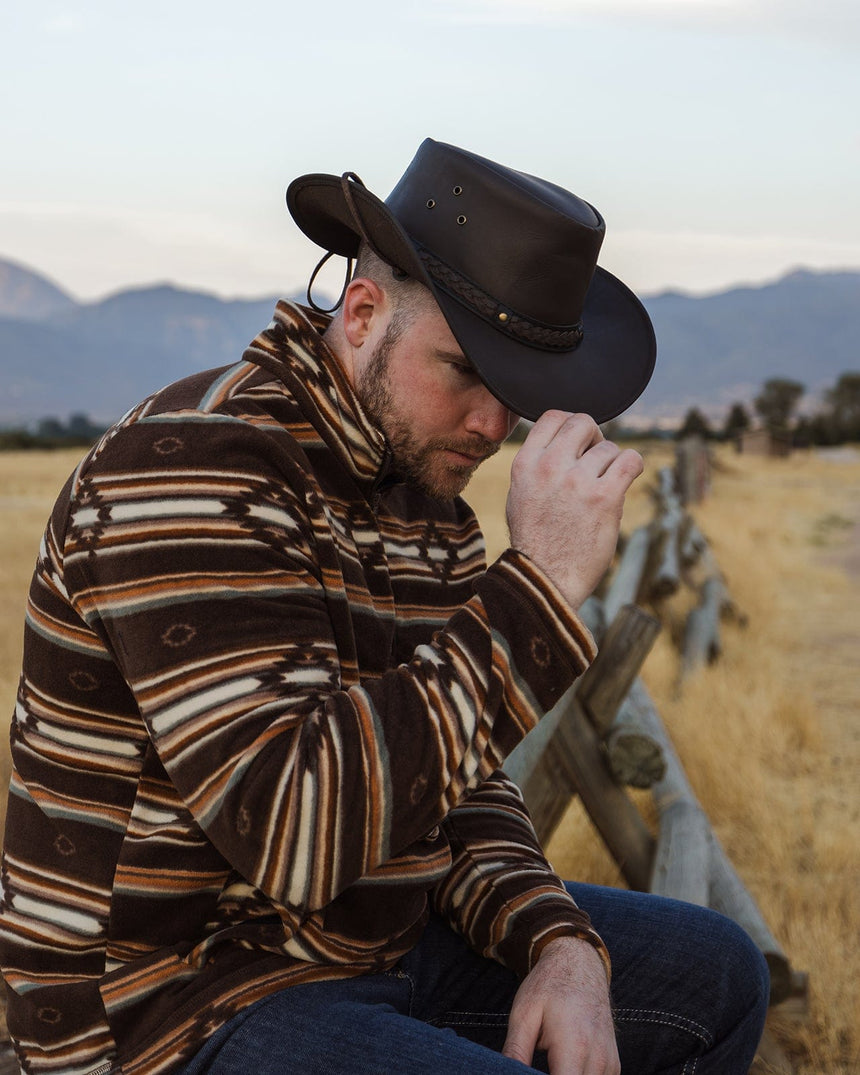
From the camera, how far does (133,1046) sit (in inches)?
60.1

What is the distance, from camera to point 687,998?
1878 mm

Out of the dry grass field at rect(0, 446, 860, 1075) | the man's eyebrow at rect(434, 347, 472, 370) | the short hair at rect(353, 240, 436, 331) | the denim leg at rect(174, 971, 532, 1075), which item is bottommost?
the dry grass field at rect(0, 446, 860, 1075)

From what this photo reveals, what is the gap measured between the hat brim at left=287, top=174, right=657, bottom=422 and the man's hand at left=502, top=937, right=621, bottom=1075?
2.88 feet

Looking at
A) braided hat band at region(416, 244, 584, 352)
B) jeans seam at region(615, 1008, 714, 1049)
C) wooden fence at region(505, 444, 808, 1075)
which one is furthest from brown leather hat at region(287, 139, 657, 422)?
wooden fence at region(505, 444, 808, 1075)

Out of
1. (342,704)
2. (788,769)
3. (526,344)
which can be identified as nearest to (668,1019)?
(342,704)

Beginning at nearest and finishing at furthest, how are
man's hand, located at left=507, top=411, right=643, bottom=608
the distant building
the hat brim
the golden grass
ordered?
man's hand, located at left=507, top=411, right=643, bottom=608
the hat brim
the golden grass
the distant building

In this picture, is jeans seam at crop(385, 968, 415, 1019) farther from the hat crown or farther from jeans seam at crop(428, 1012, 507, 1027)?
the hat crown

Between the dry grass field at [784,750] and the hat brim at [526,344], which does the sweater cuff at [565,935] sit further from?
the dry grass field at [784,750]

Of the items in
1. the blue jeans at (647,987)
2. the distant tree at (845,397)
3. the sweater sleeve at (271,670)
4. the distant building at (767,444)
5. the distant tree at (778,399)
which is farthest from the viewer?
the distant tree at (778,399)

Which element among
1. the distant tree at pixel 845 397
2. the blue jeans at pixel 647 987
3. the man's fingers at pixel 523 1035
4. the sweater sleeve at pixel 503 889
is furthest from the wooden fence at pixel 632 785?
the distant tree at pixel 845 397

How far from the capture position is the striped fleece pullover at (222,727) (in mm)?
1390

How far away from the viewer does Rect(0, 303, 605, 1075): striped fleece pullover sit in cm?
139

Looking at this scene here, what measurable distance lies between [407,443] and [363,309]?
0.24m

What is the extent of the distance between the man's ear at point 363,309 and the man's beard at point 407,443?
4 cm
